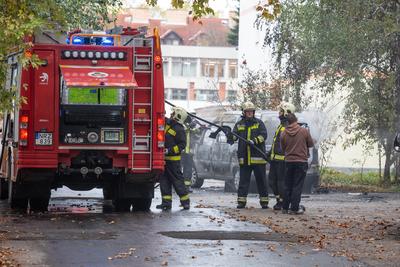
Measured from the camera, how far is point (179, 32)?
10688 centimetres

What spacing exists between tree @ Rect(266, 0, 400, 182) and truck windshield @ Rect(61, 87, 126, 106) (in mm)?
10318

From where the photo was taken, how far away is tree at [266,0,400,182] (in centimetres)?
2488

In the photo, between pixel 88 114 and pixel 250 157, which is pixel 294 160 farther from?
pixel 88 114

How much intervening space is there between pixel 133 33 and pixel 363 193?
9.82 meters

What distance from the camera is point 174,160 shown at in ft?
55.1

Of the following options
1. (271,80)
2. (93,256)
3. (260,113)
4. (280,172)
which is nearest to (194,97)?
(271,80)

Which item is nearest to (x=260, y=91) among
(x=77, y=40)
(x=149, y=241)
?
(x=77, y=40)

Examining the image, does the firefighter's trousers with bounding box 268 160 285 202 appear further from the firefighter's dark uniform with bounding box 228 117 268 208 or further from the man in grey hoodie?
the man in grey hoodie

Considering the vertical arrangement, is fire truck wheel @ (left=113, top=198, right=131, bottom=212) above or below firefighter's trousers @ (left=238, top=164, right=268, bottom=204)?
below

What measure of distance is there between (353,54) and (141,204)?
10804 mm

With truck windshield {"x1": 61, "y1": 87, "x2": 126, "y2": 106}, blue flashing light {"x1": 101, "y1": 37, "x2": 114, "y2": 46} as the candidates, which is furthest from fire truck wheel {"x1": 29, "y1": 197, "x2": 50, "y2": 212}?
blue flashing light {"x1": 101, "y1": 37, "x2": 114, "y2": 46}

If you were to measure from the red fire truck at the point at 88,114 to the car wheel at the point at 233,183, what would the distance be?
25.7 ft

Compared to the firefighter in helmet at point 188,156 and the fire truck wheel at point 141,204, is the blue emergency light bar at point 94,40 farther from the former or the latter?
the firefighter in helmet at point 188,156

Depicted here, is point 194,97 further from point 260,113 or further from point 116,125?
point 116,125
